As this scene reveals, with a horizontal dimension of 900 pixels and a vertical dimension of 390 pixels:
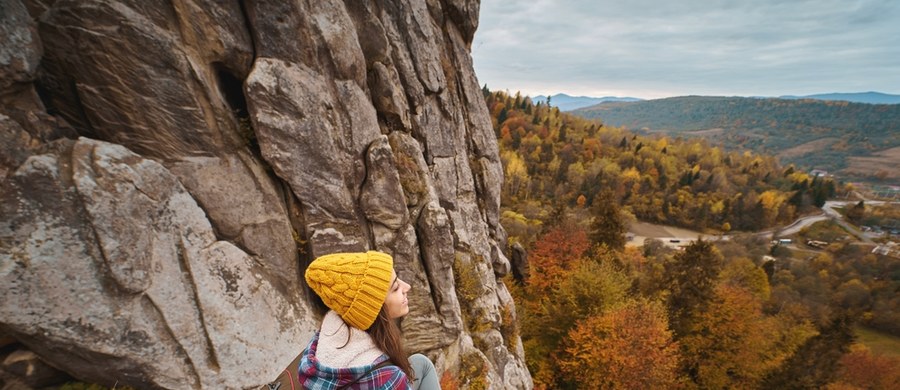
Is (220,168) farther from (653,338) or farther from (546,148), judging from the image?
(546,148)

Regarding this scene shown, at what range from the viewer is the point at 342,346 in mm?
2926

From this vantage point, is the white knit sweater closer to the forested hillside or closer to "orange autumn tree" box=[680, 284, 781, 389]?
"orange autumn tree" box=[680, 284, 781, 389]

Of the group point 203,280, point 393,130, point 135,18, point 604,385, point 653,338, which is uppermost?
point 135,18

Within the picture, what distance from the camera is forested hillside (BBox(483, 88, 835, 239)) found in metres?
84.2

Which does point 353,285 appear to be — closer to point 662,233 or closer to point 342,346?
point 342,346

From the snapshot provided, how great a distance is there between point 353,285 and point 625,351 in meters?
24.3

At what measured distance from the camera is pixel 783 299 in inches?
1859

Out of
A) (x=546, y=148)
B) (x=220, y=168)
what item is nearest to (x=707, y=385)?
(x=220, y=168)

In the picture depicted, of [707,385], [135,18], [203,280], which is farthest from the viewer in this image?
[707,385]

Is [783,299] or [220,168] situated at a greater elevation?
[220,168]

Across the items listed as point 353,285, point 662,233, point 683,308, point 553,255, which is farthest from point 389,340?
point 662,233

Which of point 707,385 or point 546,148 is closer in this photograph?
point 707,385

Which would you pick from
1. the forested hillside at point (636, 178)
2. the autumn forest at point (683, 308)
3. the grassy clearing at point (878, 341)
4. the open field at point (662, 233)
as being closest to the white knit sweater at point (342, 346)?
the autumn forest at point (683, 308)

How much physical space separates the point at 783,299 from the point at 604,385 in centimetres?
4361
